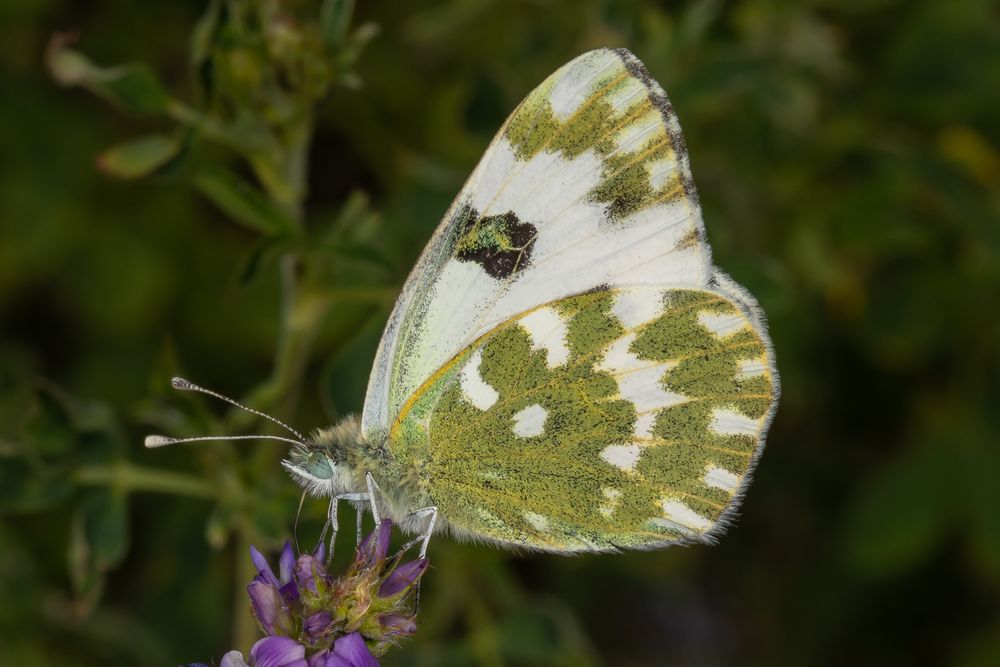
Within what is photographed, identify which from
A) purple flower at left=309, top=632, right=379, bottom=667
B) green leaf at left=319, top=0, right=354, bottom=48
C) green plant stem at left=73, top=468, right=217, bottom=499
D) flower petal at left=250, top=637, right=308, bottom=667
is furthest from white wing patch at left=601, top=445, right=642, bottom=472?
green leaf at left=319, top=0, right=354, bottom=48

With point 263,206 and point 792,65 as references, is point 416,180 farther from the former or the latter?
point 792,65

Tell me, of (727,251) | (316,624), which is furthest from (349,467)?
(727,251)

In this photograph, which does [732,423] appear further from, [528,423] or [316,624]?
[316,624]

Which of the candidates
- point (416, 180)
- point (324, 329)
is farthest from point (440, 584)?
point (416, 180)

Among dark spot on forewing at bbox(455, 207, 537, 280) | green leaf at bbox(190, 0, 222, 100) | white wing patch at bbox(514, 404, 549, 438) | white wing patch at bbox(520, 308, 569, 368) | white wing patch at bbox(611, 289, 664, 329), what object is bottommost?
white wing patch at bbox(514, 404, 549, 438)

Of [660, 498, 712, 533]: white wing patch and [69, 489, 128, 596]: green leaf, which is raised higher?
[660, 498, 712, 533]: white wing patch

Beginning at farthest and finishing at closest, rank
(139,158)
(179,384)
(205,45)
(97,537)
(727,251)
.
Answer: (727,251) → (97,537) → (139,158) → (205,45) → (179,384)

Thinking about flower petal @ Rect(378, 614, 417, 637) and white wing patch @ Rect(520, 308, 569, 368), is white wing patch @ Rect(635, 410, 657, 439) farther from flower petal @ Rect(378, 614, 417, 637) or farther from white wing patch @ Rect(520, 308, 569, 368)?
flower petal @ Rect(378, 614, 417, 637)
